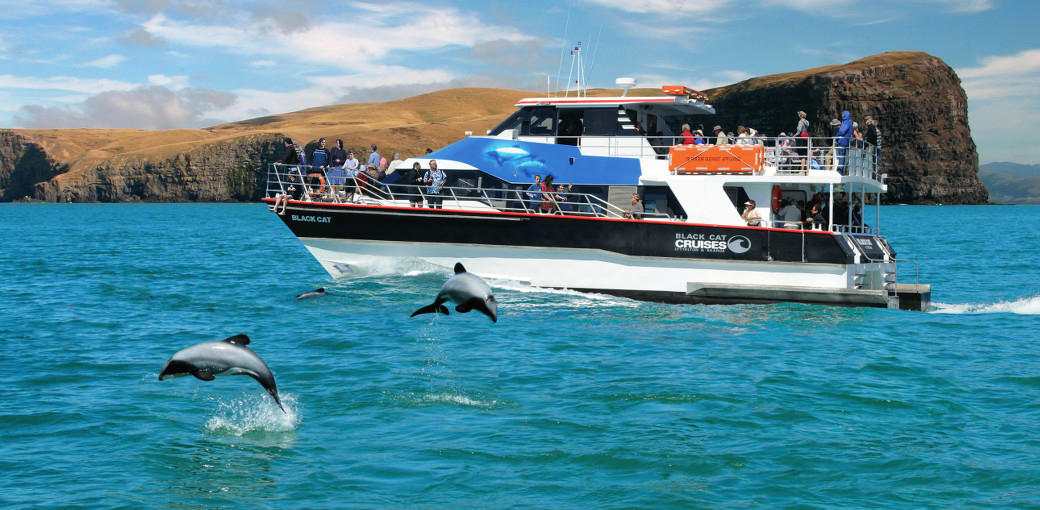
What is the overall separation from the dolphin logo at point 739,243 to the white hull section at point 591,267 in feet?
0.95

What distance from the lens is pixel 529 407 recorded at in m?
10.6

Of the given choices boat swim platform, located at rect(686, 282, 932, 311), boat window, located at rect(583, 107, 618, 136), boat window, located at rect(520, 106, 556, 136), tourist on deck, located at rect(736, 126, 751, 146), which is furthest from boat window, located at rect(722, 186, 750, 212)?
boat window, located at rect(520, 106, 556, 136)

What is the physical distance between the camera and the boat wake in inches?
773

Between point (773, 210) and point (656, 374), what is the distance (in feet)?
29.3

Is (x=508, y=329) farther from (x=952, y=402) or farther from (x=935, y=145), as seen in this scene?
(x=935, y=145)

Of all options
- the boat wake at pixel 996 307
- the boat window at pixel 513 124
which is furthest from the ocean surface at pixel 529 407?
the boat window at pixel 513 124

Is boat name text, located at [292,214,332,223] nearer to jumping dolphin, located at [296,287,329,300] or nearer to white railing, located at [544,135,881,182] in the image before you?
jumping dolphin, located at [296,287,329,300]

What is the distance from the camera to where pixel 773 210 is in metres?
19.9

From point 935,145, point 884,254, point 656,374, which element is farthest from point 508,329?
point 935,145

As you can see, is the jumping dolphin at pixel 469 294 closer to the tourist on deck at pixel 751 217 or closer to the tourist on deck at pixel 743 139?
the tourist on deck at pixel 751 217

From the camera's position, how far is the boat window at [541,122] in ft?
71.6

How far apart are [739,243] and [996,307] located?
651 cm

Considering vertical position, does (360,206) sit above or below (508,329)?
above

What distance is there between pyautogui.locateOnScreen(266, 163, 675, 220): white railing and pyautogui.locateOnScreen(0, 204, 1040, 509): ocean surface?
6.94 ft
